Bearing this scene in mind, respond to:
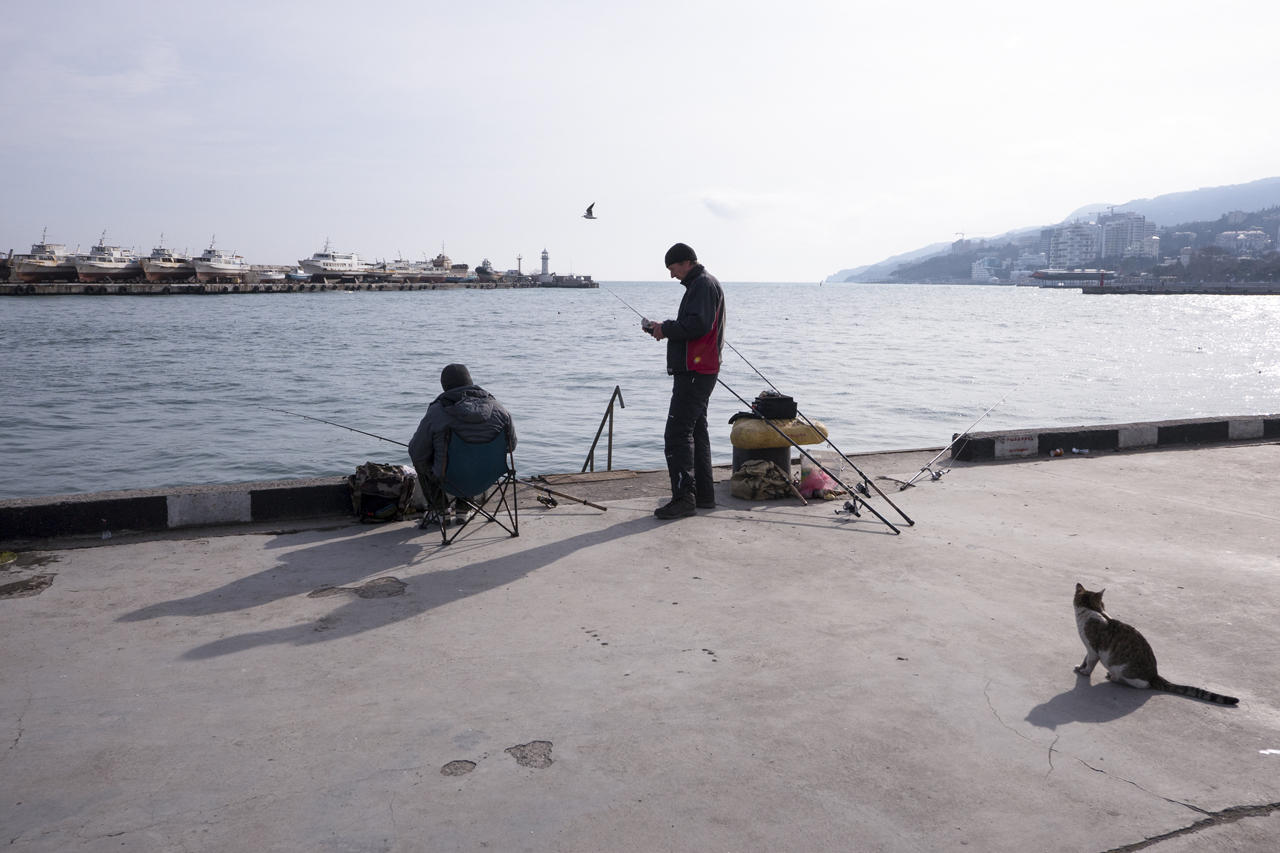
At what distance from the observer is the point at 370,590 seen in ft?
14.4

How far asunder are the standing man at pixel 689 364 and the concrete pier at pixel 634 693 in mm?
439

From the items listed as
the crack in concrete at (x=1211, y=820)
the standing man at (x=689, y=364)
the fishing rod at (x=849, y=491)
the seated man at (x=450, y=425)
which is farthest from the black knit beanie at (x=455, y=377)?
the crack in concrete at (x=1211, y=820)

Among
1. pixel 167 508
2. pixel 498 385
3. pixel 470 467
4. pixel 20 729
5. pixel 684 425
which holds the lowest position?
pixel 498 385

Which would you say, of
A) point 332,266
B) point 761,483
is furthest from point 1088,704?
point 332,266

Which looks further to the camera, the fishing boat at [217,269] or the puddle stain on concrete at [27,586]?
the fishing boat at [217,269]

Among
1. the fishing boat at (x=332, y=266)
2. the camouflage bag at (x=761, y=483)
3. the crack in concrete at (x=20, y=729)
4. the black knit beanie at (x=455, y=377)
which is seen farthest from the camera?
the fishing boat at (x=332, y=266)

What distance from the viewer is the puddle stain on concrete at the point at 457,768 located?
8.77ft

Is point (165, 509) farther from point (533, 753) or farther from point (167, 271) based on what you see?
point (167, 271)

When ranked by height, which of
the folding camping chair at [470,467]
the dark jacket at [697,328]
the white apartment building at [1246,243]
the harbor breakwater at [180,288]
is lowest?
the folding camping chair at [470,467]

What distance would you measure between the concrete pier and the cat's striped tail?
0.04 metres

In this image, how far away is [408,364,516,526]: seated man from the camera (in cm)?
516

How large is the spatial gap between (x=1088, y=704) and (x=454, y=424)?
361cm

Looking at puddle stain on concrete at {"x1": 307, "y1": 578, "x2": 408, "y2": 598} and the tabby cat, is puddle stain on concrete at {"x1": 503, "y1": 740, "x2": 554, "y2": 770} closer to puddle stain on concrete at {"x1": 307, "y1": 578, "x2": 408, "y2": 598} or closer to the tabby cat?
puddle stain on concrete at {"x1": 307, "y1": 578, "x2": 408, "y2": 598}

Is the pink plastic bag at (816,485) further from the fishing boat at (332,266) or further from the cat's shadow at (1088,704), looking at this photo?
the fishing boat at (332,266)
